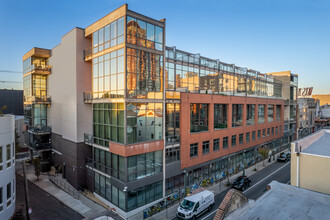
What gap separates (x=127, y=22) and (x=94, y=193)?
17.8m

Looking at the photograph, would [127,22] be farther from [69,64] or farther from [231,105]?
[231,105]

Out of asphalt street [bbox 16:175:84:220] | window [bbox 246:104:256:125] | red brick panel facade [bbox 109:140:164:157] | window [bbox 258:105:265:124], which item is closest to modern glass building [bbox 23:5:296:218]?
red brick panel facade [bbox 109:140:164:157]

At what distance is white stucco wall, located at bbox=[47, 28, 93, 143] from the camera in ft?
75.8

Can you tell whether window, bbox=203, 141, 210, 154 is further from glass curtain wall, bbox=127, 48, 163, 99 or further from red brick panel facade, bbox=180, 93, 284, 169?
glass curtain wall, bbox=127, 48, 163, 99

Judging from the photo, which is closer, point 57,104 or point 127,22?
point 127,22

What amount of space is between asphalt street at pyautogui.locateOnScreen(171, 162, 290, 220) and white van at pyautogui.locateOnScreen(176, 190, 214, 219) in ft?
2.69

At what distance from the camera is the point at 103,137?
21453 mm

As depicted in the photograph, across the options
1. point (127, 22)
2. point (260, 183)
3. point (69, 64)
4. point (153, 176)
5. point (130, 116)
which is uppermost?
point (127, 22)

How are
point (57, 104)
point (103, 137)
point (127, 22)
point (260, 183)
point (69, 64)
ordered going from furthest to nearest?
point (57, 104) → point (260, 183) → point (69, 64) → point (103, 137) → point (127, 22)

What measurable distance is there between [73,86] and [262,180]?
2664 centimetres

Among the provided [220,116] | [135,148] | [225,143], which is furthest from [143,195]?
[220,116]

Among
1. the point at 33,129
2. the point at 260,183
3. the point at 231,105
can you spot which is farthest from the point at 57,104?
the point at 260,183

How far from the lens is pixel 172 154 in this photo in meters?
22.0

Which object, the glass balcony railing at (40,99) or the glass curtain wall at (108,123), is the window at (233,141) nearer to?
the glass curtain wall at (108,123)
